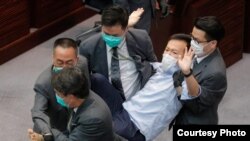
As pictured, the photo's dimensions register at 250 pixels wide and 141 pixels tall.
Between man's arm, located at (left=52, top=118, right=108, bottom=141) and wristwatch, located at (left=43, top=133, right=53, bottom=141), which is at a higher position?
man's arm, located at (left=52, top=118, right=108, bottom=141)

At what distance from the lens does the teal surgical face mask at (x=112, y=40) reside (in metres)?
3.30

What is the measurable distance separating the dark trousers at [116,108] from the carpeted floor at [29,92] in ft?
2.64

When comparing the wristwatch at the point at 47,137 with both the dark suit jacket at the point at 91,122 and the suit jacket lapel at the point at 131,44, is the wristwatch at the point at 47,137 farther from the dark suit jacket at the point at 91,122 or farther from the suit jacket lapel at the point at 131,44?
the suit jacket lapel at the point at 131,44

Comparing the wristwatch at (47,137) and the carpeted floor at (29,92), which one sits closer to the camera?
the wristwatch at (47,137)

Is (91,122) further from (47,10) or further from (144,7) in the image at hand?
(47,10)

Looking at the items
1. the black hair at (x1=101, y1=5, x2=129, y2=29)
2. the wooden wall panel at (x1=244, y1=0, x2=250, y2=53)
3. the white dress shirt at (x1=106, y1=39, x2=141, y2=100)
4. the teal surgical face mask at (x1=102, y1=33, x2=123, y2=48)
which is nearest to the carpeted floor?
the wooden wall panel at (x1=244, y1=0, x2=250, y2=53)

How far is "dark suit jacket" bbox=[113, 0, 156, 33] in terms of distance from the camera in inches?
167

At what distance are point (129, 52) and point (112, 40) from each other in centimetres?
14

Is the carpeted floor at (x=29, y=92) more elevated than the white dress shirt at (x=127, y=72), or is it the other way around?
the white dress shirt at (x=127, y=72)

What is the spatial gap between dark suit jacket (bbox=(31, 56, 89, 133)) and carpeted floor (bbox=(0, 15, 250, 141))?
865mm

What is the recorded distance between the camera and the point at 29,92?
4.60 metres

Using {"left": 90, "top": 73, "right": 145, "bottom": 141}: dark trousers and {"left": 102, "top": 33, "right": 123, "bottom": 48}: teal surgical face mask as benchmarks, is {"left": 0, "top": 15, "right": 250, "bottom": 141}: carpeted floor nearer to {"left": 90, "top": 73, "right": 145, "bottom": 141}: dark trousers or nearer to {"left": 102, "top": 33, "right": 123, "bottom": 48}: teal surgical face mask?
{"left": 90, "top": 73, "right": 145, "bottom": 141}: dark trousers

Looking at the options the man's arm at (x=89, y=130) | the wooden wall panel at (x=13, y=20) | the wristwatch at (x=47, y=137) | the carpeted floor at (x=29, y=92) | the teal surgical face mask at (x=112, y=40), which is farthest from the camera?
the wooden wall panel at (x=13, y=20)

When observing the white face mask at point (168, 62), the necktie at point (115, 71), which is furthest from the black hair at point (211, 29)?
the necktie at point (115, 71)
